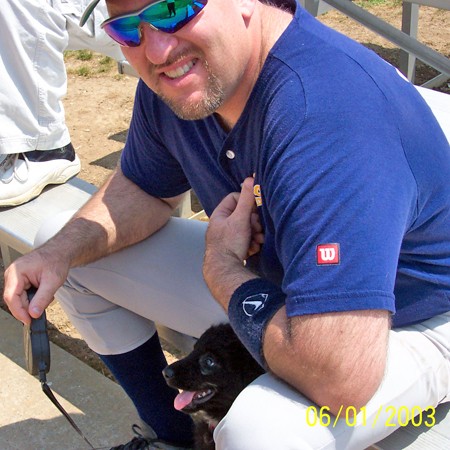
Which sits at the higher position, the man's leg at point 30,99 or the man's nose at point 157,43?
the man's nose at point 157,43

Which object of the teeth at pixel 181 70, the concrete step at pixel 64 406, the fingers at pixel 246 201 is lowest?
the concrete step at pixel 64 406

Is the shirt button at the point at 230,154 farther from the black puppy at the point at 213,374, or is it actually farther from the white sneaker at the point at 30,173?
the white sneaker at the point at 30,173

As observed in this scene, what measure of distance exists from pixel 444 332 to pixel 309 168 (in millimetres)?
597

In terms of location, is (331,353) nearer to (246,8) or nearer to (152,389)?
(246,8)

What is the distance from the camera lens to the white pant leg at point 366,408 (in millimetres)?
1745

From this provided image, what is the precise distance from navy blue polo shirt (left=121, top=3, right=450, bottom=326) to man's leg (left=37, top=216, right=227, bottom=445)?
372 millimetres

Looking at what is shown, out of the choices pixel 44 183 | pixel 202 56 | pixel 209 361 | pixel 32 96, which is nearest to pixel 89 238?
pixel 209 361

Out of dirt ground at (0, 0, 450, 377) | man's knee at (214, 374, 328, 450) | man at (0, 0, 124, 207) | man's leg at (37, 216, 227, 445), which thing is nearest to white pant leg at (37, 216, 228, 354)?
man's leg at (37, 216, 227, 445)

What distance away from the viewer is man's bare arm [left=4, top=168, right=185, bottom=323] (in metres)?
2.30

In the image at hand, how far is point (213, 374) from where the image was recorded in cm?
208

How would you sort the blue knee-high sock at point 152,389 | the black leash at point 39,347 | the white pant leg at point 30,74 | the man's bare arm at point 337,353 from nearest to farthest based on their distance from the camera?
the man's bare arm at point 337,353
the black leash at point 39,347
the blue knee-high sock at point 152,389
the white pant leg at point 30,74

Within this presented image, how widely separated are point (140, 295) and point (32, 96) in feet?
4.31

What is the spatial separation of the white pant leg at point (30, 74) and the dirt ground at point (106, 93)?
2.71 ft
